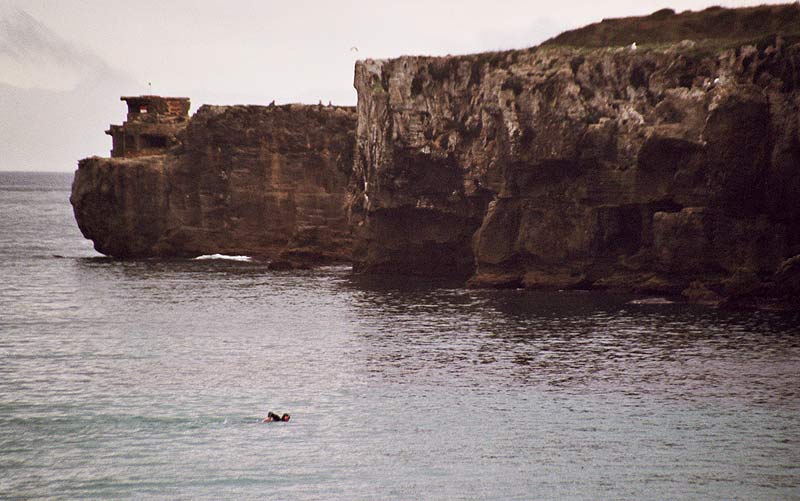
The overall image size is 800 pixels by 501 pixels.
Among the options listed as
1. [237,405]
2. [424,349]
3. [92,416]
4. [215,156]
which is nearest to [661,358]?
[424,349]

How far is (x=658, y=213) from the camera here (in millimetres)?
81062

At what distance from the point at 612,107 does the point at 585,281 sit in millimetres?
12847

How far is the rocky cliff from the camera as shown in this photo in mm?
78125

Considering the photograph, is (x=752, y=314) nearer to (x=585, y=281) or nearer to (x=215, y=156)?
(x=585, y=281)

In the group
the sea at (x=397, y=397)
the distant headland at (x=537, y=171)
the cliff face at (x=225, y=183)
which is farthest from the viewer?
the cliff face at (x=225, y=183)

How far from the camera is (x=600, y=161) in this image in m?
85.1

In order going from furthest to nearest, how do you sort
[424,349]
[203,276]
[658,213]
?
[203,276]
[658,213]
[424,349]

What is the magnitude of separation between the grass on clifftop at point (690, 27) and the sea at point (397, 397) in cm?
2274

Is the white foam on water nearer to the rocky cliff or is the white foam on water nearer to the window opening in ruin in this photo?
the window opening in ruin

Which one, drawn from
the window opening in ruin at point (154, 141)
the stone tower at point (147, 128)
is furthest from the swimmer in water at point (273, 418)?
the window opening in ruin at point (154, 141)

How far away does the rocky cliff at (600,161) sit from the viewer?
256 feet

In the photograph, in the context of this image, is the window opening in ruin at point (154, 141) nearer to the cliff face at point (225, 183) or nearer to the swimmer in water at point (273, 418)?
the cliff face at point (225, 183)

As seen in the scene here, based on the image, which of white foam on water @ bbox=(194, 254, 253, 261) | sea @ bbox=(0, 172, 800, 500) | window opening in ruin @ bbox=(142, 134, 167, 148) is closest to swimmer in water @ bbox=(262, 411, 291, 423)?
sea @ bbox=(0, 172, 800, 500)

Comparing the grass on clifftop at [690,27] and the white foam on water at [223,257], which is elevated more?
the grass on clifftop at [690,27]
